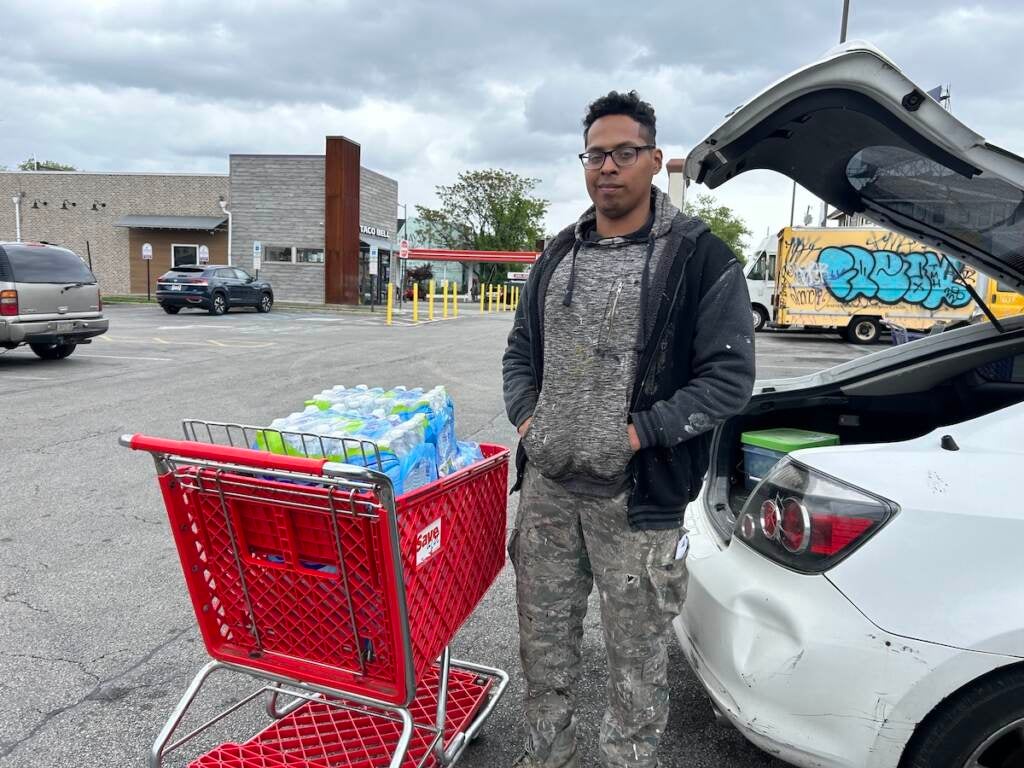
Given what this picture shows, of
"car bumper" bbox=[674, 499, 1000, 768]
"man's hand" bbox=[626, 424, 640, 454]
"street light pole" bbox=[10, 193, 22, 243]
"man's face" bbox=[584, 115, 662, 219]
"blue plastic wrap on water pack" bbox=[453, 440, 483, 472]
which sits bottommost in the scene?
"car bumper" bbox=[674, 499, 1000, 768]

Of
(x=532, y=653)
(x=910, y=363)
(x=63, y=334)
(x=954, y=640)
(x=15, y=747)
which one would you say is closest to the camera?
(x=954, y=640)

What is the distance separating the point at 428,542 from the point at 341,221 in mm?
31672

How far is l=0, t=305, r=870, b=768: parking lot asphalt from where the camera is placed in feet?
8.19

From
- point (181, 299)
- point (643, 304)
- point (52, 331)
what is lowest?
point (181, 299)

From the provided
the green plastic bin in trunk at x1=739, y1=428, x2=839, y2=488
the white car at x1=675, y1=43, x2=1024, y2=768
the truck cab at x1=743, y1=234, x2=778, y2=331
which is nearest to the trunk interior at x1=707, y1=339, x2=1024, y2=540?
the green plastic bin in trunk at x1=739, y1=428, x2=839, y2=488

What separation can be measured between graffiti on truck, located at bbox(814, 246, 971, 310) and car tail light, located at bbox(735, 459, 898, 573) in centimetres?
1936

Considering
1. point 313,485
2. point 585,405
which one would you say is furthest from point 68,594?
point 585,405

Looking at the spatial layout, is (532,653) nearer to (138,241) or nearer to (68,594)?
(68,594)

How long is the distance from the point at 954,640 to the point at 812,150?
62.7 inches

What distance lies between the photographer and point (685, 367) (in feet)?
6.69

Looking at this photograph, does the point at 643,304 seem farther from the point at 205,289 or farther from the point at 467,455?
the point at 205,289

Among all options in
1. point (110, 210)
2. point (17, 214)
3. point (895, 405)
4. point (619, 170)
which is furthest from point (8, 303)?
point (17, 214)

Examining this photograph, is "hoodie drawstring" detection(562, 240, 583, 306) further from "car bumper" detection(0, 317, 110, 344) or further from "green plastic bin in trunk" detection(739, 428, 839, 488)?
"car bumper" detection(0, 317, 110, 344)

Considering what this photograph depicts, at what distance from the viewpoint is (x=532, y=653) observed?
7.33ft
